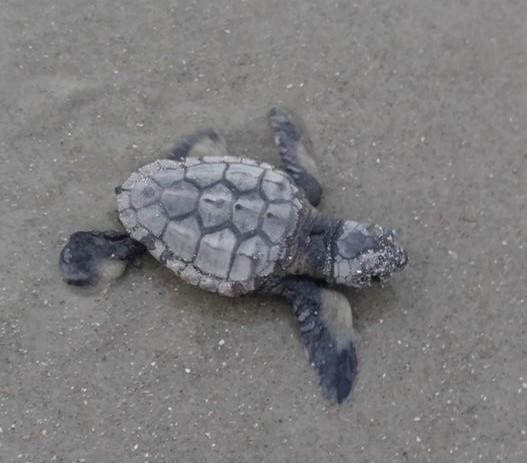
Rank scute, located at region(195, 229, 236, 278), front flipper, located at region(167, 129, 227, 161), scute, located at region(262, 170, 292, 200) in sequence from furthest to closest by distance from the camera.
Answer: front flipper, located at region(167, 129, 227, 161), scute, located at region(262, 170, 292, 200), scute, located at region(195, 229, 236, 278)

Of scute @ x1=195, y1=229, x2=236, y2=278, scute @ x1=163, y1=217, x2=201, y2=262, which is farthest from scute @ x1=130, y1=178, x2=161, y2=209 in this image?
scute @ x1=195, y1=229, x2=236, y2=278

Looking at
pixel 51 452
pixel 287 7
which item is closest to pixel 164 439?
pixel 51 452

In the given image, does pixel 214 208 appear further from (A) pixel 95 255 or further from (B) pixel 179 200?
(A) pixel 95 255

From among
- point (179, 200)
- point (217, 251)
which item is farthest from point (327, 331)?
point (179, 200)

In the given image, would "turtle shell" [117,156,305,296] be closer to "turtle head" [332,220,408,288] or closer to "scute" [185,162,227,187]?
"scute" [185,162,227,187]

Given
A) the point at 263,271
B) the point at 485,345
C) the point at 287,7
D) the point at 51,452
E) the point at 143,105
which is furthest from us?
the point at 287,7

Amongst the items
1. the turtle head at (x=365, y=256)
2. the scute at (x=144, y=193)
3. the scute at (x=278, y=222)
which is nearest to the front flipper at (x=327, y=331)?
the turtle head at (x=365, y=256)

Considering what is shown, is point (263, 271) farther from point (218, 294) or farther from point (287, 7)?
A: point (287, 7)
